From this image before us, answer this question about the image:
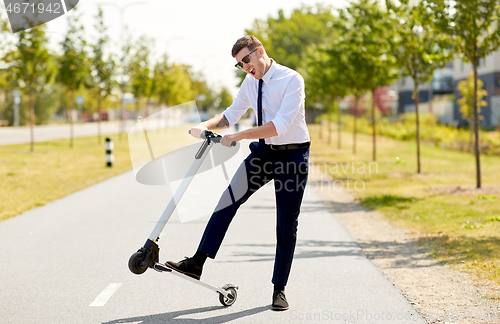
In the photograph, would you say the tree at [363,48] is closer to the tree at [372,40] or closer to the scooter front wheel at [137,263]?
the tree at [372,40]

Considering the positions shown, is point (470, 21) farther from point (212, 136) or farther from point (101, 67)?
point (101, 67)

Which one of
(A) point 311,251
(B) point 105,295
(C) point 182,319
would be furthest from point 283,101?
(A) point 311,251

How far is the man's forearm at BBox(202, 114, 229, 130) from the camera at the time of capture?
4590 millimetres

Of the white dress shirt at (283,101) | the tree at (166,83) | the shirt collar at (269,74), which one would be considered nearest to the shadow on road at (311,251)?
the white dress shirt at (283,101)

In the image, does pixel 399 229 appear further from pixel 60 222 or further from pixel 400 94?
pixel 400 94

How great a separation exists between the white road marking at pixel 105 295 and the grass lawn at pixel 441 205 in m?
3.29

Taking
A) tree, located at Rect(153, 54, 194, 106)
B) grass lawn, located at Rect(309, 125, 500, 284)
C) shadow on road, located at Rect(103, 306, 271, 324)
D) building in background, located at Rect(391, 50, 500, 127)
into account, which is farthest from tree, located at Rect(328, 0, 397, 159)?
tree, located at Rect(153, 54, 194, 106)

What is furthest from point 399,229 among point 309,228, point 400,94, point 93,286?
point 400,94

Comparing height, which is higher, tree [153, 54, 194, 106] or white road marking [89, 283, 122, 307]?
tree [153, 54, 194, 106]

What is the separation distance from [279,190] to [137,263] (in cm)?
119

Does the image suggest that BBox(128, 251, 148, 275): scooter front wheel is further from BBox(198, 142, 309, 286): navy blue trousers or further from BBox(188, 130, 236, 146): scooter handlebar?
BBox(188, 130, 236, 146): scooter handlebar

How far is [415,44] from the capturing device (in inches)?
561

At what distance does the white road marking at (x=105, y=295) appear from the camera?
456 centimetres

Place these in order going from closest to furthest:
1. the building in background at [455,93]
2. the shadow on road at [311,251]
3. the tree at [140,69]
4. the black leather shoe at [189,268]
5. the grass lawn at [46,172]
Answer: the black leather shoe at [189,268], the shadow on road at [311,251], the grass lawn at [46,172], the tree at [140,69], the building in background at [455,93]
